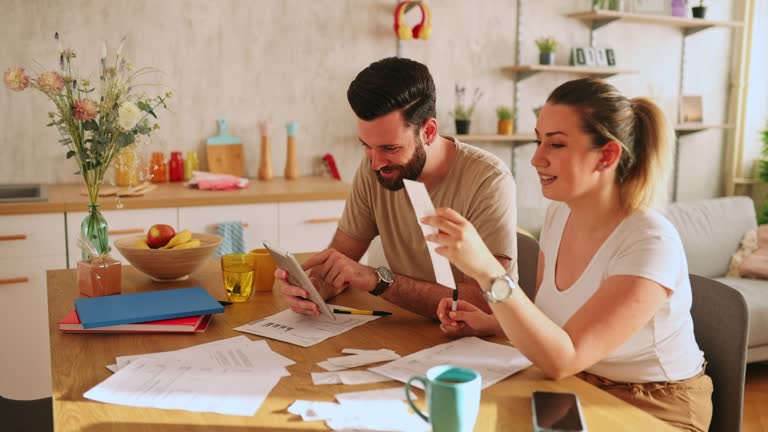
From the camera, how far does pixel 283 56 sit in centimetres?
401

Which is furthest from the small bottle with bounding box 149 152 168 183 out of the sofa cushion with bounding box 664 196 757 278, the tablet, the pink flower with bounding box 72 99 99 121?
the sofa cushion with bounding box 664 196 757 278

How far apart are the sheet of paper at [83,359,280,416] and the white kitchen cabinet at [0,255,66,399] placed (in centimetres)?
192

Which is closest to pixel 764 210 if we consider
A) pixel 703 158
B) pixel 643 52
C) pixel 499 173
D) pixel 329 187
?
pixel 703 158

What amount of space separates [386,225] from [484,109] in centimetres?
243

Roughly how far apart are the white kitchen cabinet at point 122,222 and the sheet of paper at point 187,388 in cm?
182

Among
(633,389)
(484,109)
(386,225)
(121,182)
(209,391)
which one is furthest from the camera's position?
(484,109)

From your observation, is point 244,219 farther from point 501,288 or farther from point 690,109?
point 690,109

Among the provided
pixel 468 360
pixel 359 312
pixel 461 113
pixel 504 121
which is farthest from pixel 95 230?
pixel 504 121

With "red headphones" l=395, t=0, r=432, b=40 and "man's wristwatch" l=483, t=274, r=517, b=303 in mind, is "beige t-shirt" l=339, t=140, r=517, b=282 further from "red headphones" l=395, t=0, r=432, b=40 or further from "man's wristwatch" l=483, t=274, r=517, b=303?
"red headphones" l=395, t=0, r=432, b=40

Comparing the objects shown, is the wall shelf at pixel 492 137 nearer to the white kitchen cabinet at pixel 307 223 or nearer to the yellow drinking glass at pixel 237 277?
the white kitchen cabinet at pixel 307 223

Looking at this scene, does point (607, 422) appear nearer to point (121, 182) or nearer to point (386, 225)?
point (386, 225)

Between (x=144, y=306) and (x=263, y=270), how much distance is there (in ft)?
1.15

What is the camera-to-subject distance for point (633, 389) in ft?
5.04

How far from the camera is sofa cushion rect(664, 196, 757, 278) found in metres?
4.03
